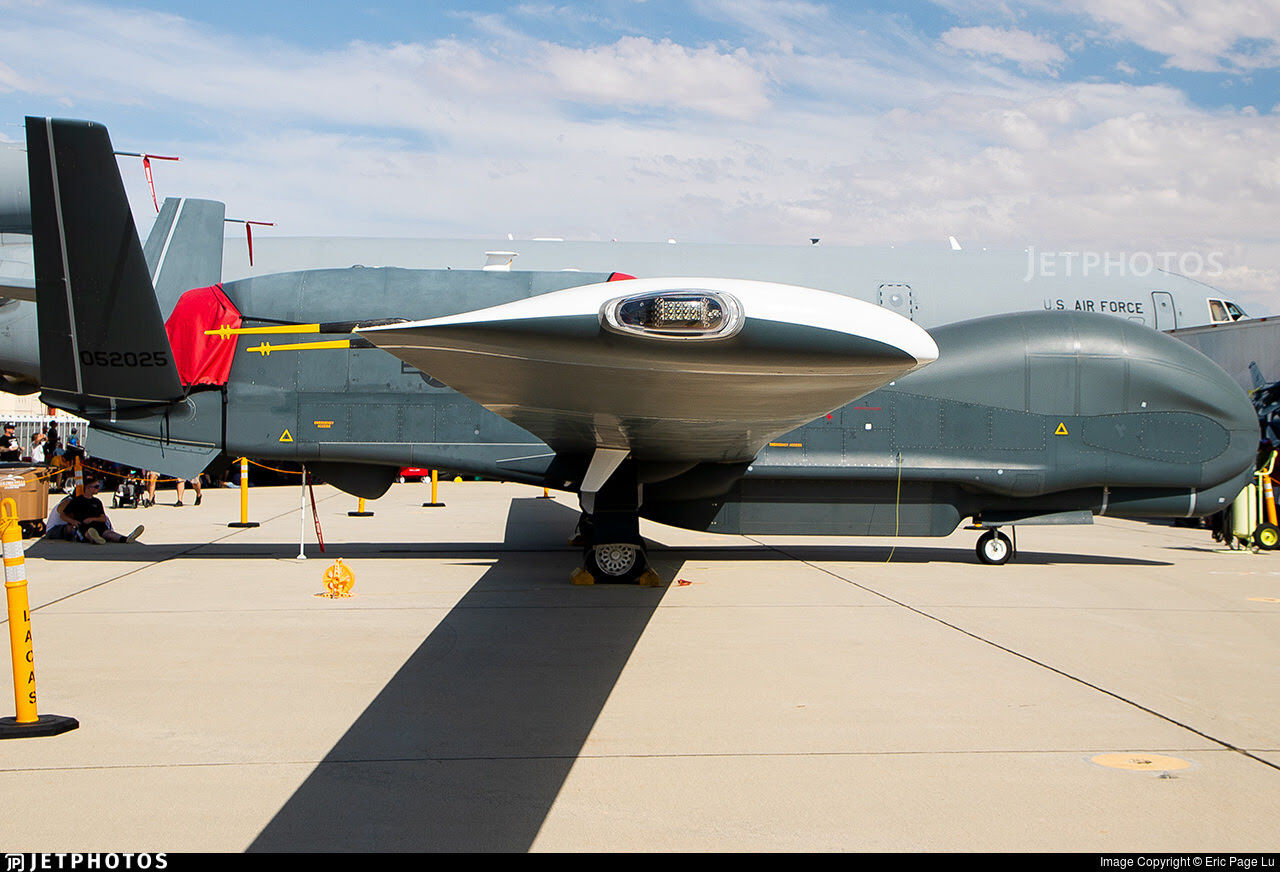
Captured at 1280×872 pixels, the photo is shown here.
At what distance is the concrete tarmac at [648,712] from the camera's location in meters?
4.07

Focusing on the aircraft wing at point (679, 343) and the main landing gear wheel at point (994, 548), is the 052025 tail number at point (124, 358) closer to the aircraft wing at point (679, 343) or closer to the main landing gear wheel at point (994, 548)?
the aircraft wing at point (679, 343)

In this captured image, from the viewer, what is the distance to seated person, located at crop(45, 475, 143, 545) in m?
13.9

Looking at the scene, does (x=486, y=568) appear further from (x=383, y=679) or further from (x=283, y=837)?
(x=283, y=837)

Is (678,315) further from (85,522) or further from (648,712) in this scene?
(85,522)

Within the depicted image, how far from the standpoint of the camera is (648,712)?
5.80 metres

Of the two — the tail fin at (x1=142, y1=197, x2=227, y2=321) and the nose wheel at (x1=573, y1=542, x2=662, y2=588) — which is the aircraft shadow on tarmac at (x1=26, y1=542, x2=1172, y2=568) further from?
the tail fin at (x1=142, y1=197, x2=227, y2=321)

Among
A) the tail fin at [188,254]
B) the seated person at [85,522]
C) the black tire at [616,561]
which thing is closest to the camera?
the black tire at [616,561]

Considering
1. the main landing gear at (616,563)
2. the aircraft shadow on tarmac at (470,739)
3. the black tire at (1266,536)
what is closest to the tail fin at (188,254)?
the main landing gear at (616,563)

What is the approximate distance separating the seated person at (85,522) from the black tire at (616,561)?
7184mm

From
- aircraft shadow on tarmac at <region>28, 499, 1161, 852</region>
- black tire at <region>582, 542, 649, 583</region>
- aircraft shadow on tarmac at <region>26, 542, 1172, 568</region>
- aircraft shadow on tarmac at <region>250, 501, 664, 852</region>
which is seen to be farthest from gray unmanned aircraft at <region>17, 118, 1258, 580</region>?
aircraft shadow on tarmac at <region>250, 501, 664, 852</region>

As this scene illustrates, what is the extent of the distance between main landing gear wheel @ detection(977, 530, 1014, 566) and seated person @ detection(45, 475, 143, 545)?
11.1 metres

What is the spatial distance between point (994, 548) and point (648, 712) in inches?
312

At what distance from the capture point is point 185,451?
37.7 ft
